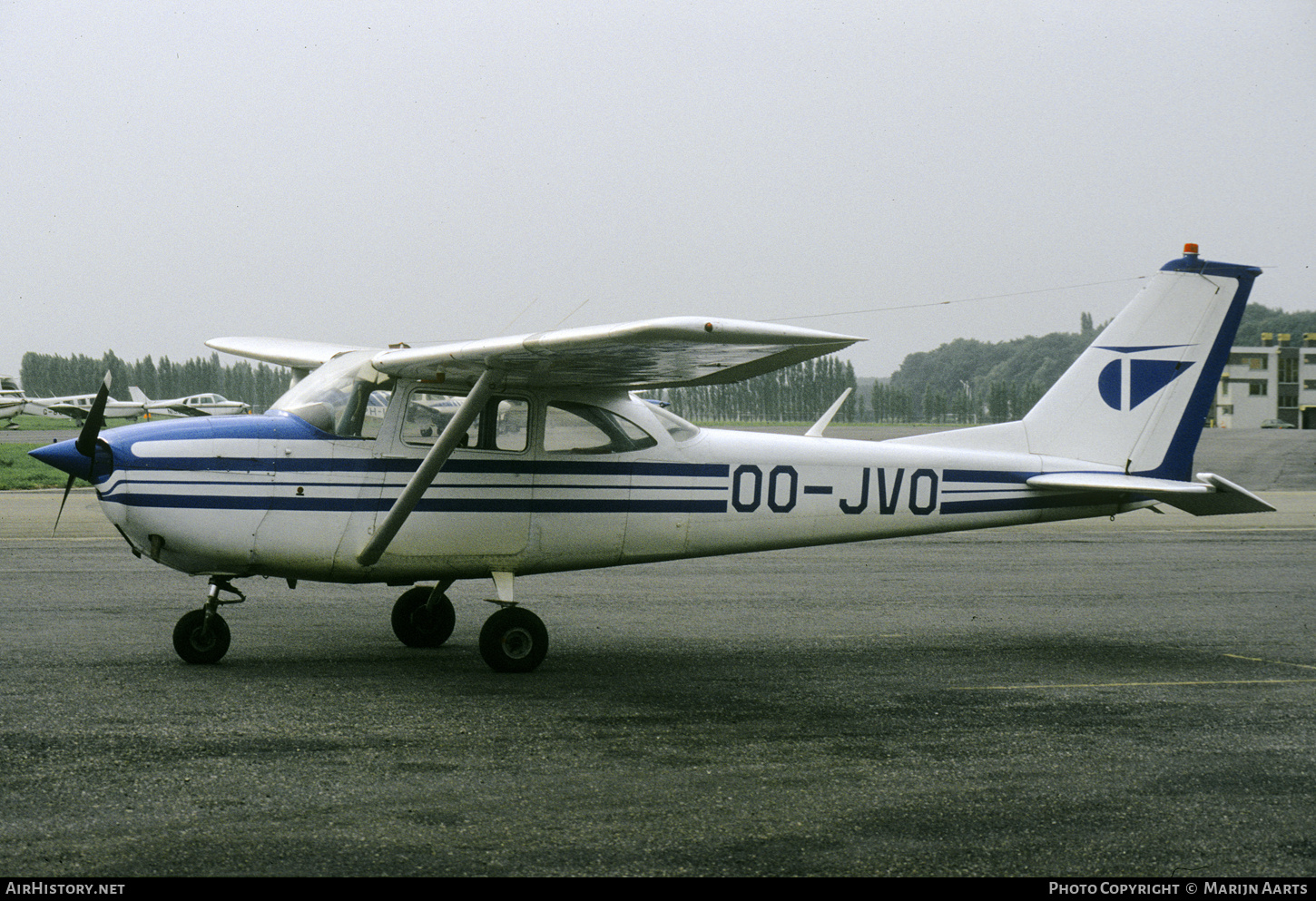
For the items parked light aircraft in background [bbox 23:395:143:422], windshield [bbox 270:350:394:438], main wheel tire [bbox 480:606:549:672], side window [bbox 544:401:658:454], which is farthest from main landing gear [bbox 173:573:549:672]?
parked light aircraft in background [bbox 23:395:143:422]

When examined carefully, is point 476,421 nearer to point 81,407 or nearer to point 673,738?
point 673,738

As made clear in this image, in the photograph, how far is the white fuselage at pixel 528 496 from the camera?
746 cm

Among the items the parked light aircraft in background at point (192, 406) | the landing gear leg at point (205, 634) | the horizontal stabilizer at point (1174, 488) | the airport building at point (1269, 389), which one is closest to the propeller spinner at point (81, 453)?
the landing gear leg at point (205, 634)

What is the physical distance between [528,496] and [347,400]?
54.4 inches

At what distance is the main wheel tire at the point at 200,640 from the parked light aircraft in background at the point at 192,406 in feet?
137

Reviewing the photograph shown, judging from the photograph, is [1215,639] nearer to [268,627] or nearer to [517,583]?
[517,583]

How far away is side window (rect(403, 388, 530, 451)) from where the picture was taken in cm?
789

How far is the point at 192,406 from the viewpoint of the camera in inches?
2357

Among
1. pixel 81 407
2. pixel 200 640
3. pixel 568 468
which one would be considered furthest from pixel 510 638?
pixel 81 407

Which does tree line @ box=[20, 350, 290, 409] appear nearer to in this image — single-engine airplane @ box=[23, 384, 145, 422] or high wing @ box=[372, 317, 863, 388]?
single-engine airplane @ box=[23, 384, 145, 422]

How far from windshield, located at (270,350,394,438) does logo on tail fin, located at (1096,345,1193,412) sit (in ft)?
18.8

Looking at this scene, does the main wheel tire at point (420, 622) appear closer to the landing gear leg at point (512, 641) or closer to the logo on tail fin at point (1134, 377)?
the landing gear leg at point (512, 641)
